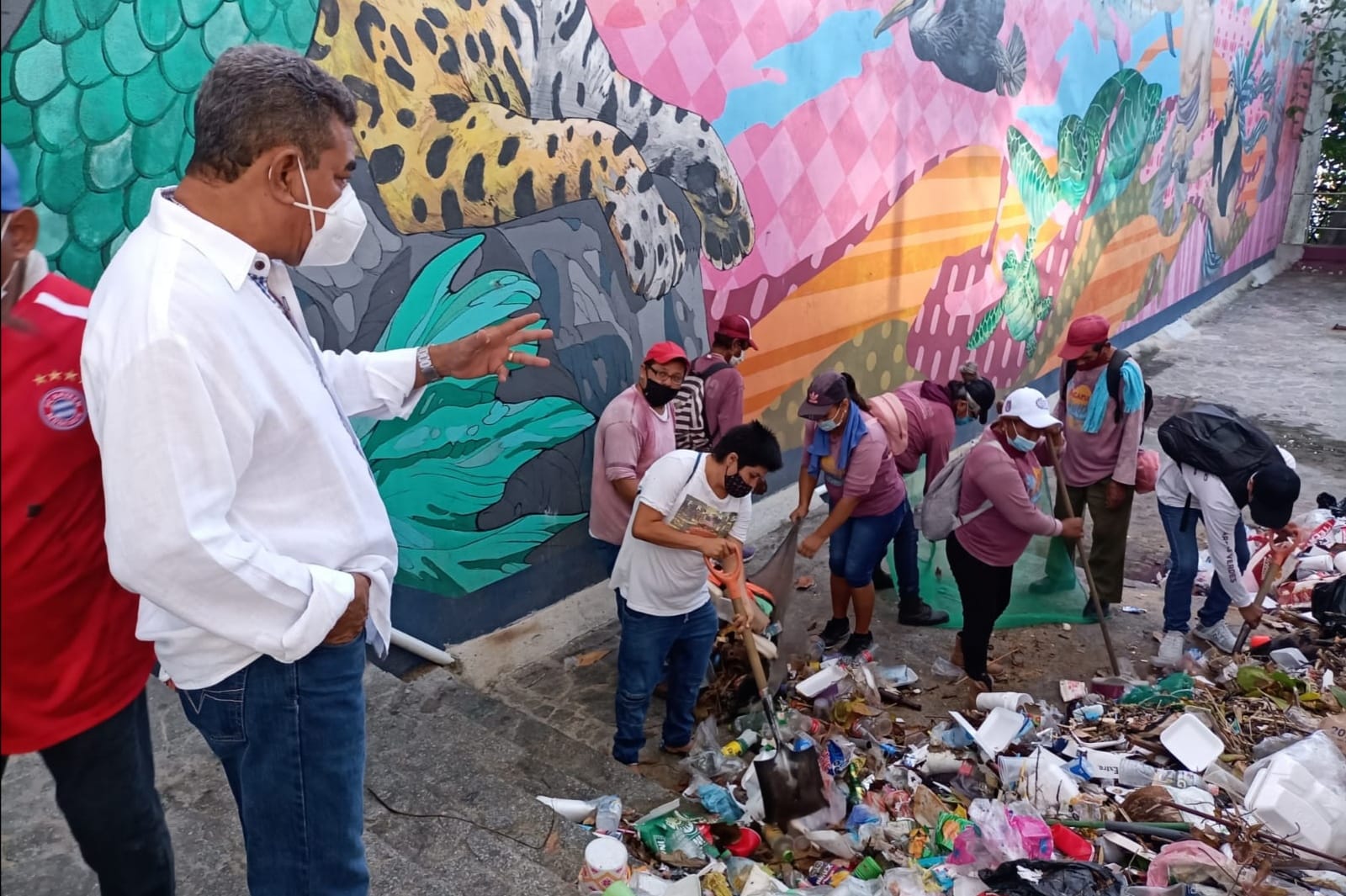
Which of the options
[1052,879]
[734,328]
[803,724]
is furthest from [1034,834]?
[734,328]

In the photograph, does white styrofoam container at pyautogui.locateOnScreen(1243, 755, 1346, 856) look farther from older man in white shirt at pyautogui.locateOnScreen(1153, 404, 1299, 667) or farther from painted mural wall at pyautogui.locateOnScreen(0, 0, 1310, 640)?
painted mural wall at pyautogui.locateOnScreen(0, 0, 1310, 640)

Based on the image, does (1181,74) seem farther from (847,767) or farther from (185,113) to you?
(185,113)

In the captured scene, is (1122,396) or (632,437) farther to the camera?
(1122,396)

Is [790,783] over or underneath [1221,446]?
underneath

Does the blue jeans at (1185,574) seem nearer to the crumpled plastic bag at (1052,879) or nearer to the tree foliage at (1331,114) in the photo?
the crumpled plastic bag at (1052,879)

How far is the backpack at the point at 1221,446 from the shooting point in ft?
14.5

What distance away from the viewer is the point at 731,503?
355 cm

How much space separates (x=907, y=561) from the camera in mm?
5523

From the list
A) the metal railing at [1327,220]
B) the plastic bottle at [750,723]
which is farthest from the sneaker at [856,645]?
the metal railing at [1327,220]

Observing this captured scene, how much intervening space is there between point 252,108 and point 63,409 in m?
0.55

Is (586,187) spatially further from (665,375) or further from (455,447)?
(455,447)

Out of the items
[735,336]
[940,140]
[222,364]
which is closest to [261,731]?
[222,364]

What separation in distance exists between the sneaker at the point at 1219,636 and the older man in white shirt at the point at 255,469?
16.0 ft

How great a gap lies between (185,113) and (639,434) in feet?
7.18
